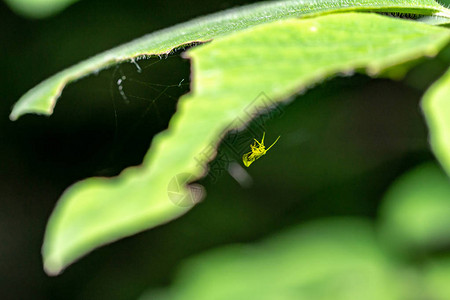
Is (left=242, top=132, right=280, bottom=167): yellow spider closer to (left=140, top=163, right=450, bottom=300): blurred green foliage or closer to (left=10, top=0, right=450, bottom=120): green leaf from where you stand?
(left=10, top=0, right=450, bottom=120): green leaf

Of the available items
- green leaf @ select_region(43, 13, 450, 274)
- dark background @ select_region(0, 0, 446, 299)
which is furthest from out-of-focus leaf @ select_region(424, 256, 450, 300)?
green leaf @ select_region(43, 13, 450, 274)

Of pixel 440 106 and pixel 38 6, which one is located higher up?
pixel 38 6

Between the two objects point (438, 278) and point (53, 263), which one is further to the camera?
point (438, 278)

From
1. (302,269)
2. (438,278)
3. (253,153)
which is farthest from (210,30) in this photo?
(438,278)

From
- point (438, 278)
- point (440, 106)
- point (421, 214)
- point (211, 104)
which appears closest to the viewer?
point (211, 104)

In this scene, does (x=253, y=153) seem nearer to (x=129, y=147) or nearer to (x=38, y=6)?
(x=129, y=147)

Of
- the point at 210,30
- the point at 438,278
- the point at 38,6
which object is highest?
the point at 38,6

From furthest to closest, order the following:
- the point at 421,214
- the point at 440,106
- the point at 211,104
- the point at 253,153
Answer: the point at 421,214 → the point at 253,153 → the point at 440,106 → the point at 211,104
